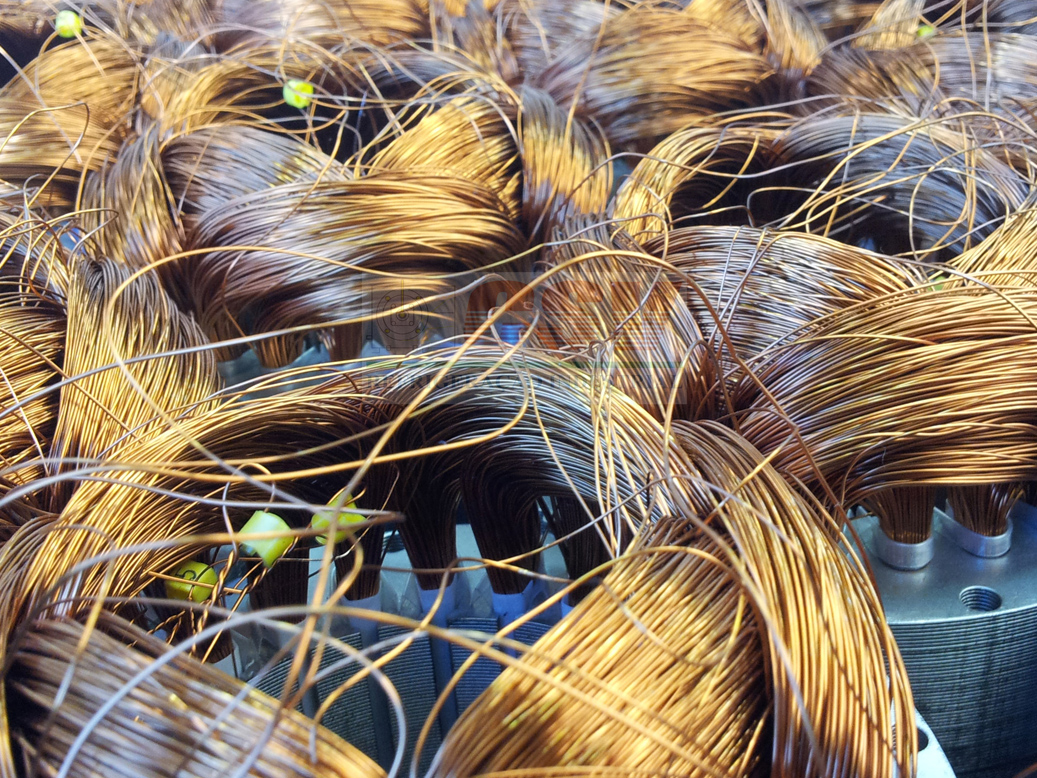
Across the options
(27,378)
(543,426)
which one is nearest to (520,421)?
(543,426)

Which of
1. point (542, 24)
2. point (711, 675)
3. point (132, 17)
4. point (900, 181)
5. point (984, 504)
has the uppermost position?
point (132, 17)

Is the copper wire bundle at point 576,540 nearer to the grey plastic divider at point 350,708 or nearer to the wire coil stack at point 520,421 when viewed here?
the wire coil stack at point 520,421

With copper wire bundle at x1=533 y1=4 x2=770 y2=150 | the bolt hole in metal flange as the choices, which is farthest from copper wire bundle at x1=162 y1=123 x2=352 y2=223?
the bolt hole in metal flange

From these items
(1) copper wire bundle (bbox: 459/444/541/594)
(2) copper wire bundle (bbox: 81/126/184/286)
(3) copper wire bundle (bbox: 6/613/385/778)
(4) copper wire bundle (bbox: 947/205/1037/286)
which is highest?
(2) copper wire bundle (bbox: 81/126/184/286)

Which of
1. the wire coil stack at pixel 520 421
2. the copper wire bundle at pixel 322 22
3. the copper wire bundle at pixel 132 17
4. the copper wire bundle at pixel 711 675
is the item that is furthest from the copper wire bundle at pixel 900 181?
the copper wire bundle at pixel 132 17

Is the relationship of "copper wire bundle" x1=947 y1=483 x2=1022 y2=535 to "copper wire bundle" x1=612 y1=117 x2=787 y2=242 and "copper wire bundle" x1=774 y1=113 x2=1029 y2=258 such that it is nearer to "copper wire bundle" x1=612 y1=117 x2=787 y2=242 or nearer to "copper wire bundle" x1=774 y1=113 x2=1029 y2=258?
"copper wire bundle" x1=774 y1=113 x2=1029 y2=258

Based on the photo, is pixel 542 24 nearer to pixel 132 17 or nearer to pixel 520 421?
pixel 132 17
